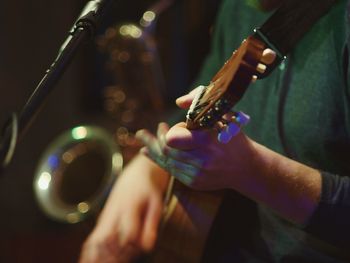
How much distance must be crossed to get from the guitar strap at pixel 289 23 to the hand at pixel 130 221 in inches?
21.9

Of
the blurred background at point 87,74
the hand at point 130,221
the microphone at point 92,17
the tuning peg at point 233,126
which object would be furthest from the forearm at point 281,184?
the blurred background at point 87,74

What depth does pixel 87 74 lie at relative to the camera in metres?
3.42

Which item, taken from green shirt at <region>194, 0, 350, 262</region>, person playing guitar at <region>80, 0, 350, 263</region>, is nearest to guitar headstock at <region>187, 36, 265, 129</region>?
person playing guitar at <region>80, 0, 350, 263</region>

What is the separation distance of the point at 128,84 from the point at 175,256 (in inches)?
74.7

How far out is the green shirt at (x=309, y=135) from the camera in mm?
995

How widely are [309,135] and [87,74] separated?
97.5 inches

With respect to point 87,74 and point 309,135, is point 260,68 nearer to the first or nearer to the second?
point 309,135

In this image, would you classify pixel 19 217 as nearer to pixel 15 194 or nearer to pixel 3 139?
pixel 15 194

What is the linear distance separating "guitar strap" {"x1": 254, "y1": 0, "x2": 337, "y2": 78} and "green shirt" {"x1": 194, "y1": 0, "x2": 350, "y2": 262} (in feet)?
0.15

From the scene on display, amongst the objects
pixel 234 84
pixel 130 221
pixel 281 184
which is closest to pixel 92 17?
pixel 234 84

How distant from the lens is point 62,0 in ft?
10.9

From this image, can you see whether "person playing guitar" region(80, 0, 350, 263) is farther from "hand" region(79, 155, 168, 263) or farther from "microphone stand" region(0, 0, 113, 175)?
"microphone stand" region(0, 0, 113, 175)

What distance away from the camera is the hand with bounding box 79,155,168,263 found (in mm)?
1395

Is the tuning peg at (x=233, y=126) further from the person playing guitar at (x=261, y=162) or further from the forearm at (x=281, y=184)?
the forearm at (x=281, y=184)
